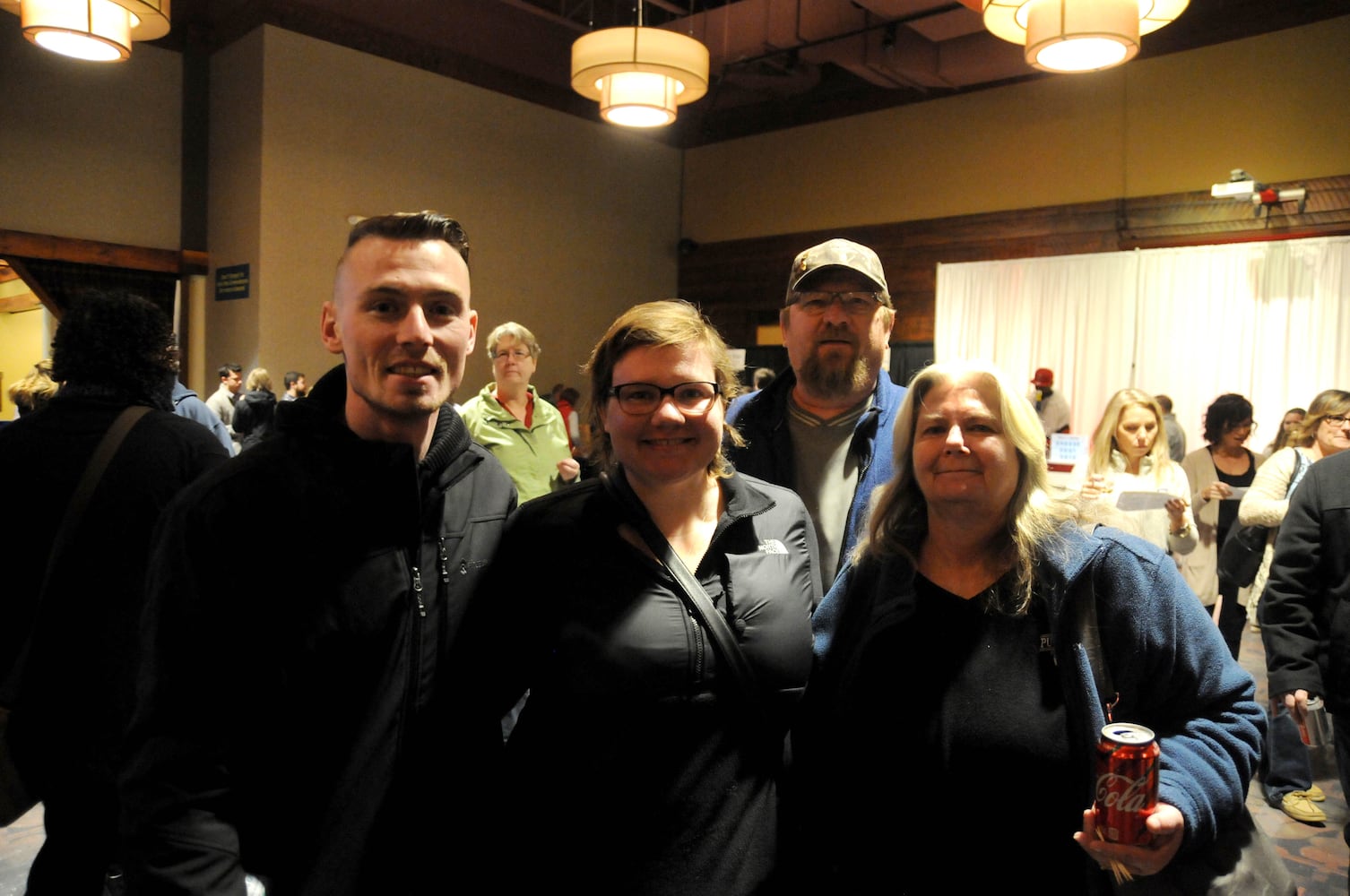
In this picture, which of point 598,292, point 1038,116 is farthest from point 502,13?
point 1038,116

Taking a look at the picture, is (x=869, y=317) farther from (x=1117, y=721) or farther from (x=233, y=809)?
(x=233, y=809)

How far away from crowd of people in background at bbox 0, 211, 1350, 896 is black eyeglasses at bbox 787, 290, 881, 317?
695mm

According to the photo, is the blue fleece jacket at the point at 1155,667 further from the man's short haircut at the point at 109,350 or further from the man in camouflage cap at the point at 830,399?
the man's short haircut at the point at 109,350

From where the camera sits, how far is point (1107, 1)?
4410mm

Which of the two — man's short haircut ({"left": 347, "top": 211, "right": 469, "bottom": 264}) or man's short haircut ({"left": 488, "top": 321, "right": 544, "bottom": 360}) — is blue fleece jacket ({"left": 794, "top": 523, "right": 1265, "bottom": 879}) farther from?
man's short haircut ({"left": 488, "top": 321, "right": 544, "bottom": 360})

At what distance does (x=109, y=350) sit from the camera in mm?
2244

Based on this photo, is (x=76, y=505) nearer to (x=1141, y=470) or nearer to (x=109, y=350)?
(x=109, y=350)

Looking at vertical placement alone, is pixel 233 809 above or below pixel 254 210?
below

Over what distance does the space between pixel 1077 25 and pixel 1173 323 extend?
5.85m

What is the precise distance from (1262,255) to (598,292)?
7.95m

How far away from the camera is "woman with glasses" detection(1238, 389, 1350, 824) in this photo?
11.3 ft

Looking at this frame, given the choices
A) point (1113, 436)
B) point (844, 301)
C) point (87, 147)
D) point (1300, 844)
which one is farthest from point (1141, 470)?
point (87, 147)

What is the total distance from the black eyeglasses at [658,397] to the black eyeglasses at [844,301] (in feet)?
2.85

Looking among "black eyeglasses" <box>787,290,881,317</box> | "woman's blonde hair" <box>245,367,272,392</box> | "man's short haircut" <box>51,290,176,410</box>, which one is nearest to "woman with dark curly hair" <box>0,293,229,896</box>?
"man's short haircut" <box>51,290,176,410</box>
